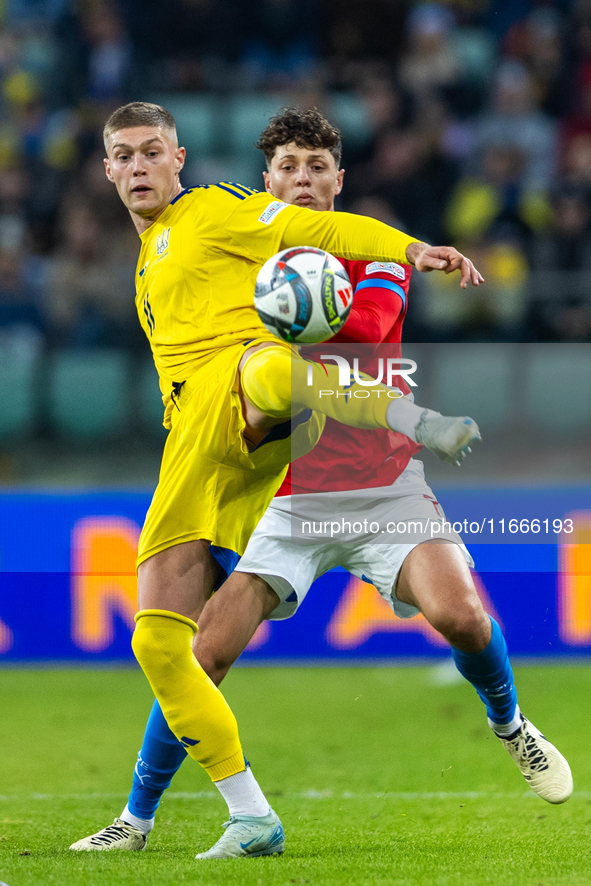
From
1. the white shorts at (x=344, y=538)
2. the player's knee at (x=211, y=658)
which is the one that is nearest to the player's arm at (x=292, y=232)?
the white shorts at (x=344, y=538)

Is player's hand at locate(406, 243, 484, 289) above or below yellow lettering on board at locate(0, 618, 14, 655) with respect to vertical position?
above

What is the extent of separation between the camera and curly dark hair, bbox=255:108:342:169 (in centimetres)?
407

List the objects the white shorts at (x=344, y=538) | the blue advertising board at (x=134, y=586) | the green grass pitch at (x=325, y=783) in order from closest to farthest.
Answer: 1. the green grass pitch at (x=325, y=783)
2. the white shorts at (x=344, y=538)
3. the blue advertising board at (x=134, y=586)

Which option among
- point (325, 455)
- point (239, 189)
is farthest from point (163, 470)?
point (239, 189)

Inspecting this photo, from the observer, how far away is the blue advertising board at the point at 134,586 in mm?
6668

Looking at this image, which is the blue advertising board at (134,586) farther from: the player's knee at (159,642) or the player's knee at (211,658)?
the player's knee at (159,642)

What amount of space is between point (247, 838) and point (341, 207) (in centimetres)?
548

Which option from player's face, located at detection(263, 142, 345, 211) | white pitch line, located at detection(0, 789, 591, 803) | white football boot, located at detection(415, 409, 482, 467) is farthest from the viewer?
white pitch line, located at detection(0, 789, 591, 803)

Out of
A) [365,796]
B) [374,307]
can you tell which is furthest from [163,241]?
[365,796]

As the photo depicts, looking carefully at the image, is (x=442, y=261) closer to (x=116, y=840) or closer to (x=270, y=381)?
(x=270, y=381)

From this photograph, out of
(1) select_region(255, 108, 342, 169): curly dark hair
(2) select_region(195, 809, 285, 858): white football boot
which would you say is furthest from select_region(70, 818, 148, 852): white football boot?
(1) select_region(255, 108, 342, 169): curly dark hair

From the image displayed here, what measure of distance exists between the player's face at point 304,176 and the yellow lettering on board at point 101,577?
320cm

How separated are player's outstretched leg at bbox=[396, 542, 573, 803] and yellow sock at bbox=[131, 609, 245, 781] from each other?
0.72 m

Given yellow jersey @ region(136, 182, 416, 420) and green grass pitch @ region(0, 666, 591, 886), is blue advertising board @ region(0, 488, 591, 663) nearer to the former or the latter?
green grass pitch @ region(0, 666, 591, 886)
